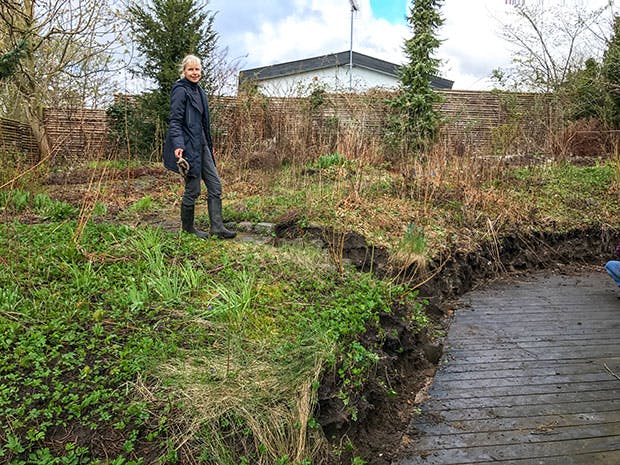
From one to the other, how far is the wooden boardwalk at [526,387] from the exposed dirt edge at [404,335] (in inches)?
5.3

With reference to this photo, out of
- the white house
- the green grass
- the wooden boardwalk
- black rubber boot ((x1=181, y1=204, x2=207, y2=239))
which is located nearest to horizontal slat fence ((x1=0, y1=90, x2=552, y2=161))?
black rubber boot ((x1=181, y1=204, x2=207, y2=239))

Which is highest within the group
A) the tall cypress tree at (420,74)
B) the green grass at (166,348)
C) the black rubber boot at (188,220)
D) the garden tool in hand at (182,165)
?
the tall cypress tree at (420,74)

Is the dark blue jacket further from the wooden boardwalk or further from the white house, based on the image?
the white house

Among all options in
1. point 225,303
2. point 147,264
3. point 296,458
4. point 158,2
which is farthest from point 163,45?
point 296,458

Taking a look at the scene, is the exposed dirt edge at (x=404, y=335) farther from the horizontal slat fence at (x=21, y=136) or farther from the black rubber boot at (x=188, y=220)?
the horizontal slat fence at (x=21, y=136)

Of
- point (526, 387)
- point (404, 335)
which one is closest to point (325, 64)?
point (404, 335)

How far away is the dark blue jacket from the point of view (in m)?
4.62

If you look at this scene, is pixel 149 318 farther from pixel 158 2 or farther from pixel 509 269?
pixel 158 2

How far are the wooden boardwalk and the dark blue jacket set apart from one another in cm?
290

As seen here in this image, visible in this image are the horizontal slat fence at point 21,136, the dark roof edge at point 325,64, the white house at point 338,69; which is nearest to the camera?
the horizontal slat fence at point 21,136

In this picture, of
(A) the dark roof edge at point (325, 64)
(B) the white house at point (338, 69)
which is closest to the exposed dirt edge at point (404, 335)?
(B) the white house at point (338, 69)

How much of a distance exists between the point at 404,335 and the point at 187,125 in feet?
8.92

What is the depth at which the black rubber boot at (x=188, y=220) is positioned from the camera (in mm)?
4921

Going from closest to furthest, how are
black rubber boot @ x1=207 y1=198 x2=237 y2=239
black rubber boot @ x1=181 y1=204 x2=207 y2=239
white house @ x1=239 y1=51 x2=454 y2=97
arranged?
black rubber boot @ x1=181 y1=204 x2=207 y2=239
black rubber boot @ x1=207 y1=198 x2=237 y2=239
white house @ x1=239 y1=51 x2=454 y2=97
